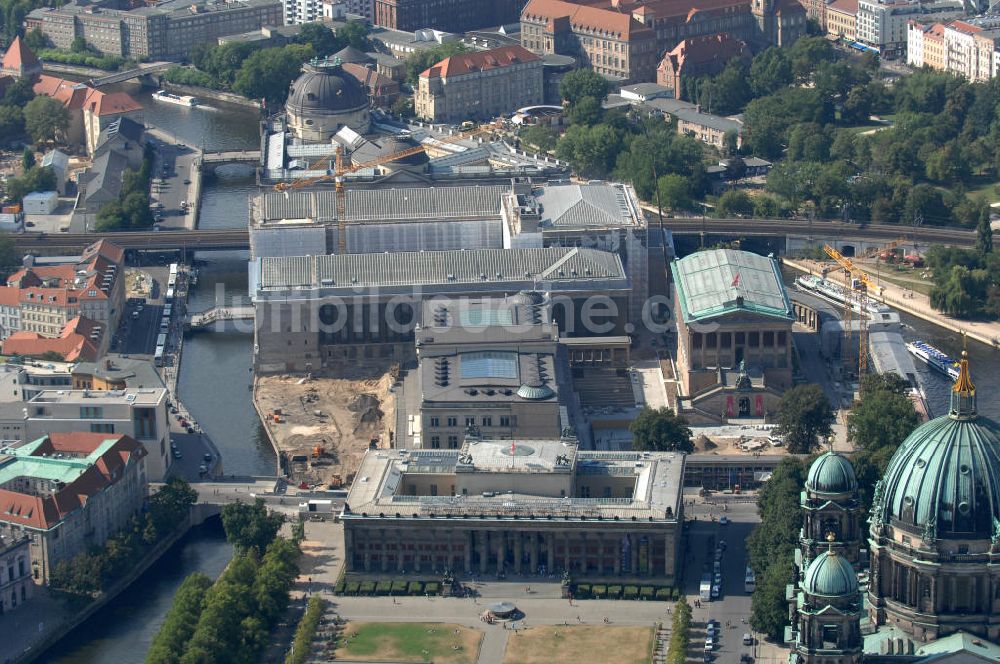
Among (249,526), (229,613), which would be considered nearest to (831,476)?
(229,613)

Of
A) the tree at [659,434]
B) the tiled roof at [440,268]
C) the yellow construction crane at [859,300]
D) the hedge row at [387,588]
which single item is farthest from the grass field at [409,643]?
the tiled roof at [440,268]

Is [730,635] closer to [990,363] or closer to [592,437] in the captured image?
[592,437]

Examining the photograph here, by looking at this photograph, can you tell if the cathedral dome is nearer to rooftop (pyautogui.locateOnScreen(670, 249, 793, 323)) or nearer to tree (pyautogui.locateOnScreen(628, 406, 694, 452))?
tree (pyautogui.locateOnScreen(628, 406, 694, 452))

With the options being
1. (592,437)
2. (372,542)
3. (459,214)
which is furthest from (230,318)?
(372,542)

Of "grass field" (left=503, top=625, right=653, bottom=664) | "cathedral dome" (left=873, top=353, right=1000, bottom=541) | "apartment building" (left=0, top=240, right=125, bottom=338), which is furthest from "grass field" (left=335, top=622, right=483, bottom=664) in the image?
"apartment building" (left=0, top=240, right=125, bottom=338)

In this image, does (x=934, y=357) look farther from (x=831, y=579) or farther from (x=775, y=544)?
(x=831, y=579)

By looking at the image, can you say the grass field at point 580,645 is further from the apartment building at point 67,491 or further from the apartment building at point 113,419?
the apartment building at point 113,419
